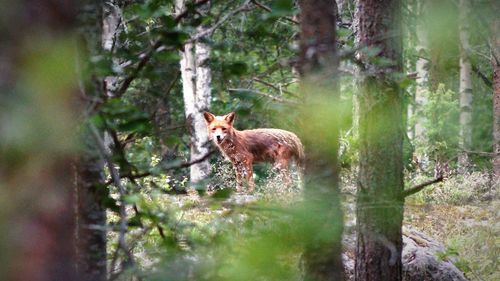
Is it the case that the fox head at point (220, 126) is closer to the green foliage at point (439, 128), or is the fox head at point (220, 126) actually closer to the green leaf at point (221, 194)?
the green foliage at point (439, 128)

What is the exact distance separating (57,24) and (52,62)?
99 mm

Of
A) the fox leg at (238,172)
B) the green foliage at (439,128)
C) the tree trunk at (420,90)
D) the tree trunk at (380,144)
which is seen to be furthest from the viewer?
the tree trunk at (420,90)

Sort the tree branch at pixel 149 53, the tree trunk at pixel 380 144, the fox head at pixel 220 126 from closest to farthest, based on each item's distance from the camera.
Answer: the tree branch at pixel 149 53
the tree trunk at pixel 380 144
the fox head at pixel 220 126

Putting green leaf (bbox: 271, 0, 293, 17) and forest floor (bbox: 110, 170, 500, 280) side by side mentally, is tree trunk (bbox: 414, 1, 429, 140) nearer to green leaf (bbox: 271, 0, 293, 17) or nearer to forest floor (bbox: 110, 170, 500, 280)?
forest floor (bbox: 110, 170, 500, 280)

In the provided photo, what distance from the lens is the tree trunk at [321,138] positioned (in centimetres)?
238

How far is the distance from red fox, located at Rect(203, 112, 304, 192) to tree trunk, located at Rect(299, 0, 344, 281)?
11.4 meters

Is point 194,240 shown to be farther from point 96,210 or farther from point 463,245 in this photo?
point 463,245

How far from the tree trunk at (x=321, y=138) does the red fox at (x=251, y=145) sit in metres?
11.4

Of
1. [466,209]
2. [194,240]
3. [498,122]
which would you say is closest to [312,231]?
[194,240]

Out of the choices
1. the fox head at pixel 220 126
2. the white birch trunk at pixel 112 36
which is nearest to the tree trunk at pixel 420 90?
the fox head at pixel 220 126

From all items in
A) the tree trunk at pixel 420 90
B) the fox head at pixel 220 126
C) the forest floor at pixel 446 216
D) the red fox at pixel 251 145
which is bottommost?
the forest floor at pixel 446 216

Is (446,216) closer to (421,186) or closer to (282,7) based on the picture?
(421,186)

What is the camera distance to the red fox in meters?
14.6

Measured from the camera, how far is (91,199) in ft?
8.87
